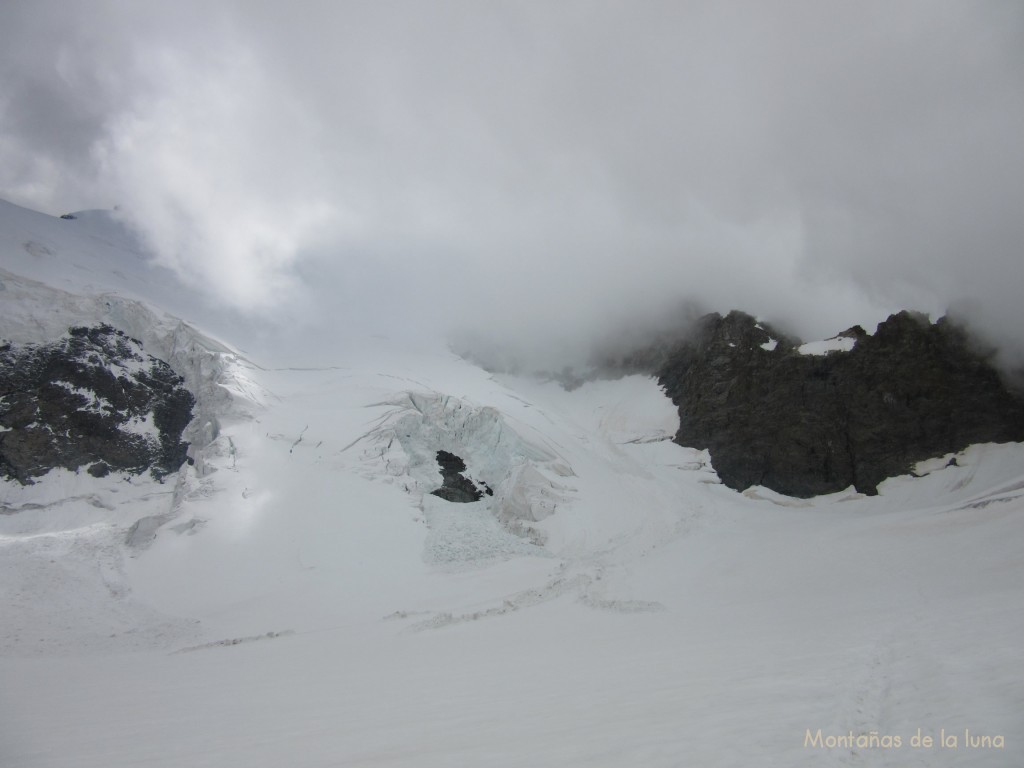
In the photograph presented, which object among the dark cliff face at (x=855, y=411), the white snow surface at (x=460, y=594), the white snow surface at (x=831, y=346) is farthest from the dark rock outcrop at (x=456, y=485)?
the white snow surface at (x=831, y=346)

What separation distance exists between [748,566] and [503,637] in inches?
607

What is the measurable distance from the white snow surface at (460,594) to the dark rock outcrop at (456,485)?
89cm

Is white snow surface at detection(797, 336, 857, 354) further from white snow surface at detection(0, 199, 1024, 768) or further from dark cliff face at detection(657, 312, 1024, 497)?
white snow surface at detection(0, 199, 1024, 768)

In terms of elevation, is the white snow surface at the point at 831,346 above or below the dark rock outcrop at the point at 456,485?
above

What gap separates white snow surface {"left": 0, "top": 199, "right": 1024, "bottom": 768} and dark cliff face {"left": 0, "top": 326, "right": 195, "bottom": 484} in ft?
6.12

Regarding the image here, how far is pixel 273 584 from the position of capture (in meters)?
24.2

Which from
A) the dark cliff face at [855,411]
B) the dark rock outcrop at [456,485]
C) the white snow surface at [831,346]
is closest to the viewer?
the dark rock outcrop at [456,485]

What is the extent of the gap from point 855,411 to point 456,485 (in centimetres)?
3674

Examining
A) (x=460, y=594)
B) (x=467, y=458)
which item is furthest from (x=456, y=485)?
(x=460, y=594)

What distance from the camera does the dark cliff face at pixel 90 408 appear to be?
38500 millimetres

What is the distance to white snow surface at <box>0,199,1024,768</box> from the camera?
6.29 m

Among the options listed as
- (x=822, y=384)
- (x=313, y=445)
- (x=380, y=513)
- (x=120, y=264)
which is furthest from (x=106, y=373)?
(x=822, y=384)

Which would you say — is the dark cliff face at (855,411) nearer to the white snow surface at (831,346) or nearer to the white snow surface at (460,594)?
the white snow surface at (831,346)

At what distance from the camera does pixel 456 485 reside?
1478 inches
